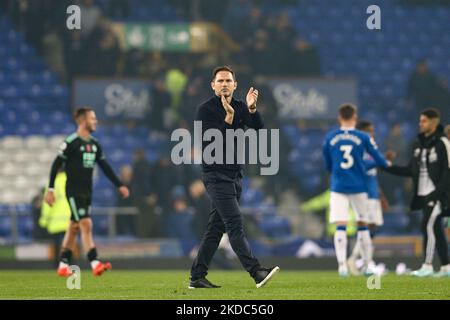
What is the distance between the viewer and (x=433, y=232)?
1489cm

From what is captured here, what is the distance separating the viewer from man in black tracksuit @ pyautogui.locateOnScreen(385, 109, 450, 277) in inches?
577

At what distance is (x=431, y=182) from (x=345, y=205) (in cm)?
114

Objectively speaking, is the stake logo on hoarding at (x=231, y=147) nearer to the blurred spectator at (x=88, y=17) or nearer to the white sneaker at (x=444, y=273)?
the white sneaker at (x=444, y=273)

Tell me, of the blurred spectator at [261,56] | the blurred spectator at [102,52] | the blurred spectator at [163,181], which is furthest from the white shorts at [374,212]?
the blurred spectator at [102,52]

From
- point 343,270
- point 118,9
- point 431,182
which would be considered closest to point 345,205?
point 343,270

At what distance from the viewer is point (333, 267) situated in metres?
20.7

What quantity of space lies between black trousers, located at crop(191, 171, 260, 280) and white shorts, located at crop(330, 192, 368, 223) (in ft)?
12.3

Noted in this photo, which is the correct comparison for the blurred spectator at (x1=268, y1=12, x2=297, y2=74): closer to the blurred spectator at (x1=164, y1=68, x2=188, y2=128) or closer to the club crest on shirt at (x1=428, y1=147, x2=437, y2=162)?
the blurred spectator at (x1=164, y1=68, x2=188, y2=128)

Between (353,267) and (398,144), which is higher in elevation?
(398,144)

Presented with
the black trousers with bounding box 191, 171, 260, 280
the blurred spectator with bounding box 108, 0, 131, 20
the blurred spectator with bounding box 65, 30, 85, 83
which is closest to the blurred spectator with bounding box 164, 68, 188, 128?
the blurred spectator with bounding box 65, 30, 85, 83

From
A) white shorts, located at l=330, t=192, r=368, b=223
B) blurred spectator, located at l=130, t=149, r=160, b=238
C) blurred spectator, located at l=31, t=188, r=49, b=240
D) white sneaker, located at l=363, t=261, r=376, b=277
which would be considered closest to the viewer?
white shorts, located at l=330, t=192, r=368, b=223

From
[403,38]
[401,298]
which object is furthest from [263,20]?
[401,298]

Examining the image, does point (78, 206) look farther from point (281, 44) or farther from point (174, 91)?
point (281, 44)

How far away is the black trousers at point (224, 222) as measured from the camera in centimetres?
1099
